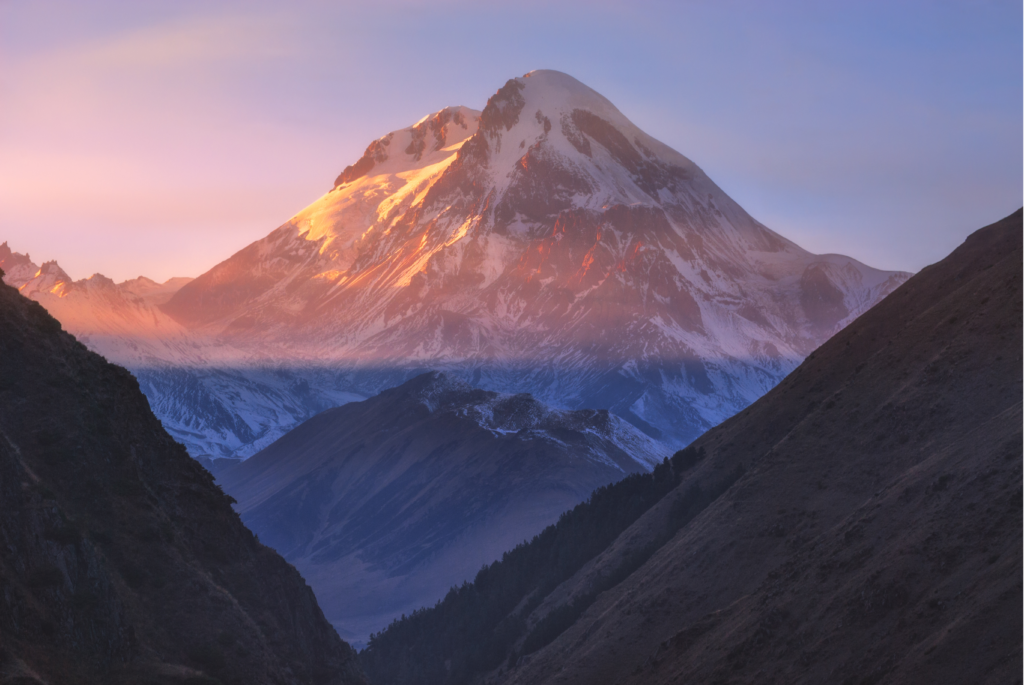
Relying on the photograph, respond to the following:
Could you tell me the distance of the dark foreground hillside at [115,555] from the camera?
196ft

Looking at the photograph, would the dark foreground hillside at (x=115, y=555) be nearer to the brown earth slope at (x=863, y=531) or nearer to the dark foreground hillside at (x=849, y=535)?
the brown earth slope at (x=863, y=531)

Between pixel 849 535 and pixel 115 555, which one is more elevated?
pixel 115 555

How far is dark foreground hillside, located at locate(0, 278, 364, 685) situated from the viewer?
59750 millimetres

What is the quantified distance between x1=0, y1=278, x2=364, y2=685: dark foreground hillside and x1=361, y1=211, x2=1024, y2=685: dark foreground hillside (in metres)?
28.4

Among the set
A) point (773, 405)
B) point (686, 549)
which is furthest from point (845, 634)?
point (773, 405)

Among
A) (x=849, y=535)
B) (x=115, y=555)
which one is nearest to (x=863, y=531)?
(x=849, y=535)

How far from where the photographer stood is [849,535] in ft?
312

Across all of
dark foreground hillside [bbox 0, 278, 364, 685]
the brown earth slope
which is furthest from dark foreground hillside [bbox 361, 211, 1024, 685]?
dark foreground hillside [bbox 0, 278, 364, 685]

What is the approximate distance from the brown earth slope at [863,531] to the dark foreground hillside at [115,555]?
28084 mm

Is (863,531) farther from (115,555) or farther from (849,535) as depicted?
(115,555)

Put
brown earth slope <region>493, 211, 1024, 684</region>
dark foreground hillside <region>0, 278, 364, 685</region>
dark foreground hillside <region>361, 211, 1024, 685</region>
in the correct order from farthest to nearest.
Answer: dark foreground hillside <region>361, 211, 1024, 685</region> < brown earth slope <region>493, 211, 1024, 684</region> < dark foreground hillside <region>0, 278, 364, 685</region>

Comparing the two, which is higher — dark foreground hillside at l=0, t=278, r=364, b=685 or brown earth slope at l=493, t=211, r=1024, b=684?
dark foreground hillside at l=0, t=278, r=364, b=685

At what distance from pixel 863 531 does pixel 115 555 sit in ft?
166

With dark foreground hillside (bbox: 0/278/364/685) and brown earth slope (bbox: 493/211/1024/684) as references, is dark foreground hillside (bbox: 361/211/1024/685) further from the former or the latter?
dark foreground hillside (bbox: 0/278/364/685)
